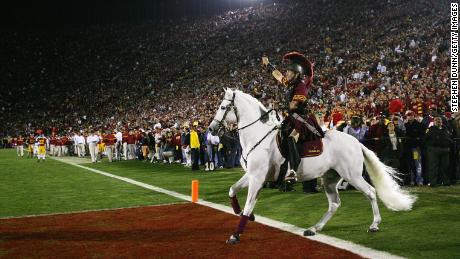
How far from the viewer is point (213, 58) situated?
4809 centimetres

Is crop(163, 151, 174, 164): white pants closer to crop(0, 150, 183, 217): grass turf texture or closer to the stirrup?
crop(0, 150, 183, 217): grass turf texture

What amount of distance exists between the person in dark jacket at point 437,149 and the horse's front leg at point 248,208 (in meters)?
7.34

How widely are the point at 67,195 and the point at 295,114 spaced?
829cm

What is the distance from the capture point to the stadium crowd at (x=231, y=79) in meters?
13.6

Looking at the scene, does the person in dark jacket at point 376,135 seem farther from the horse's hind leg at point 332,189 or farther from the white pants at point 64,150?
the white pants at point 64,150

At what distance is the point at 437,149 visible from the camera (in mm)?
12562

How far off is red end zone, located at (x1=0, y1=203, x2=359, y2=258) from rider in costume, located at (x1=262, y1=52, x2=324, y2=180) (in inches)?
51.5

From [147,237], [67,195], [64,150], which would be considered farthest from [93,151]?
[147,237]

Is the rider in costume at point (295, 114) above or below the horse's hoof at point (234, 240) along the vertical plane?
above

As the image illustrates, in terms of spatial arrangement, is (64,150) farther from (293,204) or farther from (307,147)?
(307,147)

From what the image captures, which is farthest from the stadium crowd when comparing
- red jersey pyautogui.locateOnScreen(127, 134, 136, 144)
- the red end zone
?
the red end zone

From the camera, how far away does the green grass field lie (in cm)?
680

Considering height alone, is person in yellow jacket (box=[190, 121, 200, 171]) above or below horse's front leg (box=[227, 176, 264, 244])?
above

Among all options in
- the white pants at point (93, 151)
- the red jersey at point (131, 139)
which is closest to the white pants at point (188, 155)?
the red jersey at point (131, 139)
